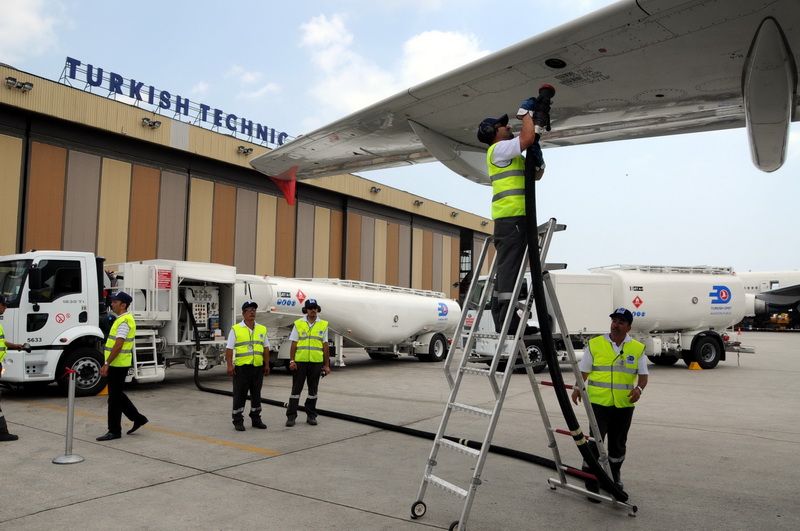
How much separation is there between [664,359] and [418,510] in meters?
18.5

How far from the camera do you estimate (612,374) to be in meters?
5.51

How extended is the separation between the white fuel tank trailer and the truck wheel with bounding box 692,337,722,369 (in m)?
8.00

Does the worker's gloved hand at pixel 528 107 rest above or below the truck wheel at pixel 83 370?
above

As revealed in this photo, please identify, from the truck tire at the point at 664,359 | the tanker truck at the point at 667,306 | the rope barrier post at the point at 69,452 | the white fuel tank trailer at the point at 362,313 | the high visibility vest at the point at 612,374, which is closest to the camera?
the high visibility vest at the point at 612,374

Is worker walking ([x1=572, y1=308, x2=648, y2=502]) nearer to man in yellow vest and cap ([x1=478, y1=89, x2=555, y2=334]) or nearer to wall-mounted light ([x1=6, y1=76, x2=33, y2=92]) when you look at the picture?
man in yellow vest and cap ([x1=478, y1=89, x2=555, y2=334])

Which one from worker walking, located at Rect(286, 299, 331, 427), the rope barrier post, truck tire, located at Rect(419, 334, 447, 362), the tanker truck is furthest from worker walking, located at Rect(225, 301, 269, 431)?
truck tire, located at Rect(419, 334, 447, 362)

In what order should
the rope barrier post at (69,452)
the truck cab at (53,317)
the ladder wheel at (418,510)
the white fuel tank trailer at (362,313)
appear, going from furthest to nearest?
the white fuel tank trailer at (362,313)
the truck cab at (53,317)
the rope barrier post at (69,452)
the ladder wheel at (418,510)

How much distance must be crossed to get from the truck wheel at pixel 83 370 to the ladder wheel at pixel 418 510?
8747 mm

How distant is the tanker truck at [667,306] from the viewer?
→ 1762 centimetres

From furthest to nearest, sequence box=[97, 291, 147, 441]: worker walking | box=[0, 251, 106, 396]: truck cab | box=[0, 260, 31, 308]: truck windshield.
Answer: box=[0, 260, 31, 308]: truck windshield, box=[0, 251, 106, 396]: truck cab, box=[97, 291, 147, 441]: worker walking

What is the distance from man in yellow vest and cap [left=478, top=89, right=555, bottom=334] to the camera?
15.4 feet

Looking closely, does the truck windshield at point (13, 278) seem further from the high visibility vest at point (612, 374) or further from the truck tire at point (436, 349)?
the truck tire at point (436, 349)

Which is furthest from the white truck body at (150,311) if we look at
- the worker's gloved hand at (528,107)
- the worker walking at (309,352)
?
the worker's gloved hand at (528,107)

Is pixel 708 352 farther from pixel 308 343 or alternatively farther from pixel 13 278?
pixel 13 278
